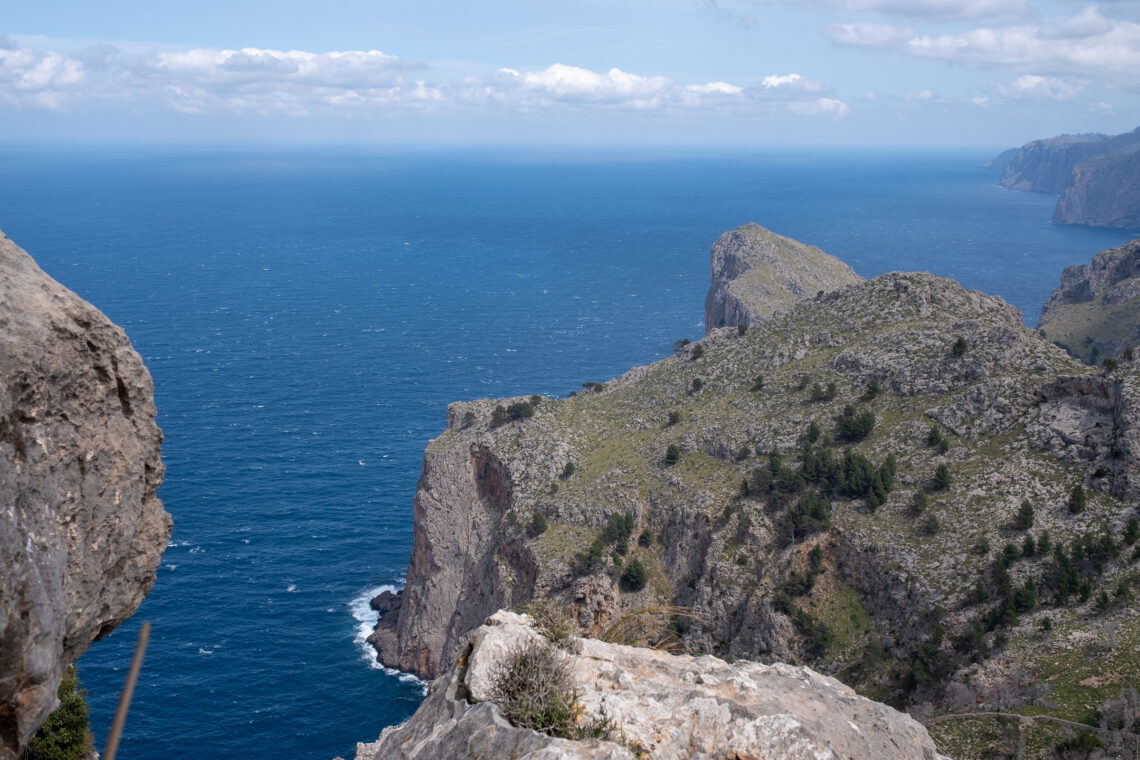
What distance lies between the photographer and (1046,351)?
6938cm

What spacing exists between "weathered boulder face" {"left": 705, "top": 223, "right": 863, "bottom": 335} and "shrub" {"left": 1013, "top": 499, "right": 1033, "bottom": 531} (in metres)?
75.3

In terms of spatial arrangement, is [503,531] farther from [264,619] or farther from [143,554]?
[143,554]

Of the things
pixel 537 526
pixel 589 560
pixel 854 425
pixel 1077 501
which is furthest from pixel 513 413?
pixel 1077 501

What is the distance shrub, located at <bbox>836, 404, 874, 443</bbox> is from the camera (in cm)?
6831

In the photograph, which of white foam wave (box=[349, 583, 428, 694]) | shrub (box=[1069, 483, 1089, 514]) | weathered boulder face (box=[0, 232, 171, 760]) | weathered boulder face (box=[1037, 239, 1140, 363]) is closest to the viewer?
weathered boulder face (box=[0, 232, 171, 760])

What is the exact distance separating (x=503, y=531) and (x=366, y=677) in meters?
16.3

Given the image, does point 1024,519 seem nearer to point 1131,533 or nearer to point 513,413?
point 1131,533

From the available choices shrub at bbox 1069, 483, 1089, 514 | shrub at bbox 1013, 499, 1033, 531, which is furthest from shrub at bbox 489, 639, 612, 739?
shrub at bbox 1069, 483, 1089, 514

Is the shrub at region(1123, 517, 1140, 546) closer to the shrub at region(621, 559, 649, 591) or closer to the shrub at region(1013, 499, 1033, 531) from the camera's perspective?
the shrub at region(1013, 499, 1033, 531)

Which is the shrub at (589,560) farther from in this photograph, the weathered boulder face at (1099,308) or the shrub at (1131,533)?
the weathered boulder face at (1099,308)

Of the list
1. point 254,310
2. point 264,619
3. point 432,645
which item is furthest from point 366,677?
point 254,310

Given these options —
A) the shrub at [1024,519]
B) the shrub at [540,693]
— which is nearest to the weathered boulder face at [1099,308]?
the shrub at [1024,519]

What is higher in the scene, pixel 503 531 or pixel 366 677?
pixel 503 531

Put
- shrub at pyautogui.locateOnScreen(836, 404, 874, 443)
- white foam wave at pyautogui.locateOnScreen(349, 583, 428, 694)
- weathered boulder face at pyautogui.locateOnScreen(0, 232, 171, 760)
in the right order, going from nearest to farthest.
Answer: weathered boulder face at pyautogui.locateOnScreen(0, 232, 171, 760) < shrub at pyautogui.locateOnScreen(836, 404, 874, 443) < white foam wave at pyautogui.locateOnScreen(349, 583, 428, 694)
